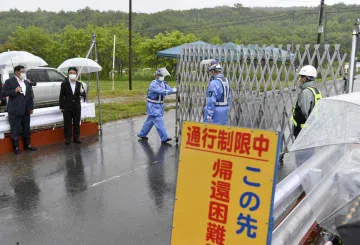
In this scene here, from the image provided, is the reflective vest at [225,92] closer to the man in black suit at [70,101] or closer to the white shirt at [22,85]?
the man in black suit at [70,101]

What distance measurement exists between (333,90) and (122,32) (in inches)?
2214

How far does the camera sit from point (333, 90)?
6.71m

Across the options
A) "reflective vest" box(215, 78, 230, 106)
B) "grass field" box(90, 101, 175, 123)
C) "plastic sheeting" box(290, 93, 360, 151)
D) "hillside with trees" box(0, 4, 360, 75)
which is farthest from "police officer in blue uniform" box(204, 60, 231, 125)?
Answer: "hillside with trees" box(0, 4, 360, 75)

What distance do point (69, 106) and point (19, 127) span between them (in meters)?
1.15

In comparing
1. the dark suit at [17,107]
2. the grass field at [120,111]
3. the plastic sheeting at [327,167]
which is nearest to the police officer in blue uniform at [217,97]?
the dark suit at [17,107]

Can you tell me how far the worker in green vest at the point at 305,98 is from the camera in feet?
17.0

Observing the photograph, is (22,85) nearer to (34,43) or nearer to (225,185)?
(225,185)

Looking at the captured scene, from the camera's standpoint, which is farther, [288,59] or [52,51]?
[52,51]

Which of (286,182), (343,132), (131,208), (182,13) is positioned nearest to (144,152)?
(131,208)

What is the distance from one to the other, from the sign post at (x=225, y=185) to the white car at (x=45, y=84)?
35.4ft

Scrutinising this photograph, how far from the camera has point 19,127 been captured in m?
7.49

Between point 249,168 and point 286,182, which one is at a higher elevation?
point 249,168

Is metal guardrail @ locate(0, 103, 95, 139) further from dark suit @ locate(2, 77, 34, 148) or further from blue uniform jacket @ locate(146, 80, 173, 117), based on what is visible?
blue uniform jacket @ locate(146, 80, 173, 117)

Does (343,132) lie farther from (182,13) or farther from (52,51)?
(182,13)
